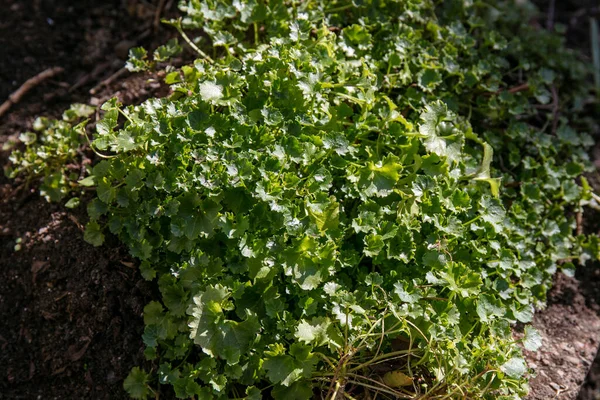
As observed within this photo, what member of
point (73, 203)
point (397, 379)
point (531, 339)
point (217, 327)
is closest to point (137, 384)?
point (217, 327)

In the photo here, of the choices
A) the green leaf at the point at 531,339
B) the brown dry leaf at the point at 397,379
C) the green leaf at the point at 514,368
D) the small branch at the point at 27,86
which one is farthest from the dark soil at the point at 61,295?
the green leaf at the point at 531,339

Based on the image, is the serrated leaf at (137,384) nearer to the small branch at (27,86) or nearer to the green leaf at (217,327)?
the green leaf at (217,327)

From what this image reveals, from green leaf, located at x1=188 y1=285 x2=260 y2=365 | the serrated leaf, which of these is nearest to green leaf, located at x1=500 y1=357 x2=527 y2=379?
green leaf, located at x1=188 y1=285 x2=260 y2=365

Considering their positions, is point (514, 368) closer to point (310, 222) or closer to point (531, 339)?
point (531, 339)

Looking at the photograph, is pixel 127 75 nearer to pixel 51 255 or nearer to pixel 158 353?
pixel 51 255

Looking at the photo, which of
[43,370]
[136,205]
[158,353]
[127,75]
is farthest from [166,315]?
[127,75]

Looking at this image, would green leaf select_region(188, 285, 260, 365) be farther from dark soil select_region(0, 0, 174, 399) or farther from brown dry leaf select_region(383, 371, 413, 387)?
brown dry leaf select_region(383, 371, 413, 387)

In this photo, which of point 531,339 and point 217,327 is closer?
point 217,327
